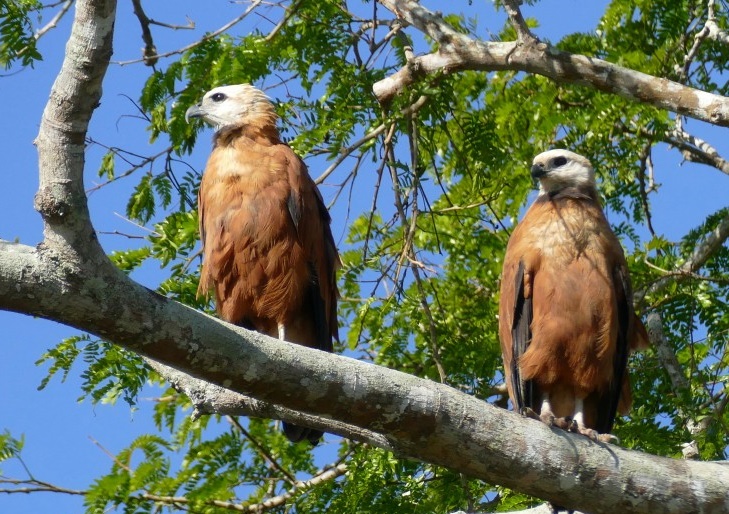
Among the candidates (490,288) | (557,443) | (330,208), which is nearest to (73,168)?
(557,443)

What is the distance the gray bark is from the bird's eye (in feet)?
8.12

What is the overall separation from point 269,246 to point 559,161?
5.89 feet

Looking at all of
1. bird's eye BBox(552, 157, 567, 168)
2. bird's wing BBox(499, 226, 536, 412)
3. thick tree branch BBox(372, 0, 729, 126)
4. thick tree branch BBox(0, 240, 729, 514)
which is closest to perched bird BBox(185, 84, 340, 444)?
thick tree branch BBox(372, 0, 729, 126)

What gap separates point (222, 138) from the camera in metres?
5.92

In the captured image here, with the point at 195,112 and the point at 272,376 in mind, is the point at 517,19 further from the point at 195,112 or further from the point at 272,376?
the point at 272,376

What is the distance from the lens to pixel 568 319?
526 cm

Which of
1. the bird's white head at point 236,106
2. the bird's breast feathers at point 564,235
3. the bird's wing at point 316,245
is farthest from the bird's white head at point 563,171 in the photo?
the bird's white head at point 236,106

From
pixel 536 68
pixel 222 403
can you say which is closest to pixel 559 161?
pixel 536 68

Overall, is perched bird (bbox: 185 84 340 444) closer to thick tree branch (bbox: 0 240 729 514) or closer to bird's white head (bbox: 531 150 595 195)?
bird's white head (bbox: 531 150 595 195)

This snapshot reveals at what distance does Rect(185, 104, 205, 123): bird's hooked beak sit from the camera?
5.85 metres

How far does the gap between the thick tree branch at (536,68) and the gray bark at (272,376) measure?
6.07ft

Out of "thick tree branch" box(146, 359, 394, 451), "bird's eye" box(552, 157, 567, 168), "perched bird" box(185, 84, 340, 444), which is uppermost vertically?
"bird's eye" box(552, 157, 567, 168)

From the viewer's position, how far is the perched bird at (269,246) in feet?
17.8

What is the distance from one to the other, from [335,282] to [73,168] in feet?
10.1
